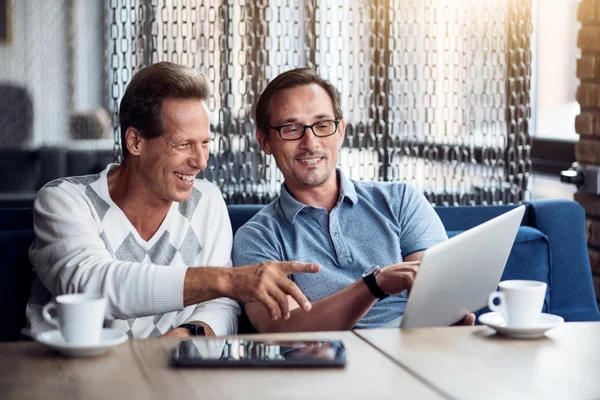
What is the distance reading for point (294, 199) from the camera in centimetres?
235

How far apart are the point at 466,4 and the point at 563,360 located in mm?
1684

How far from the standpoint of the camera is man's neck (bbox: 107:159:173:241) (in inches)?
85.1

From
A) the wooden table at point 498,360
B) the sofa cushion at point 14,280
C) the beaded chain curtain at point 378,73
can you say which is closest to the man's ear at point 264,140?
the beaded chain curtain at point 378,73

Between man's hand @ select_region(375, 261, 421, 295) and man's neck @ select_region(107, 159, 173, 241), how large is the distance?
1.96 feet

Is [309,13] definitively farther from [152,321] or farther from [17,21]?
[152,321]

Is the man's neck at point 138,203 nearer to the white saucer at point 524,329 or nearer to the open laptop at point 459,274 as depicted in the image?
the open laptop at point 459,274

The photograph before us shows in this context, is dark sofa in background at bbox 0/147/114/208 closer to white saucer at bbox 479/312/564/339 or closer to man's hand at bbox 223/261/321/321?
man's hand at bbox 223/261/321/321

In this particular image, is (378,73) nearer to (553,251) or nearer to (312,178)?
(312,178)

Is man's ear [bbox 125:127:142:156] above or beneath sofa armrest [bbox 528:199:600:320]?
above

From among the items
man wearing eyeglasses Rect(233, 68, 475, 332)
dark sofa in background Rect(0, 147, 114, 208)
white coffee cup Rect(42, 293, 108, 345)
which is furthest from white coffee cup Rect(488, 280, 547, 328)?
dark sofa in background Rect(0, 147, 114, 208)

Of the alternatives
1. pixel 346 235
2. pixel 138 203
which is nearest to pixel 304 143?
pixel 346 235

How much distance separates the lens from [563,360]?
148cm

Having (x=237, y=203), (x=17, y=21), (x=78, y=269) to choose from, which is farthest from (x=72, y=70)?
(x=78, y=269)

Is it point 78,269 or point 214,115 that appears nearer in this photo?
point 78,269
